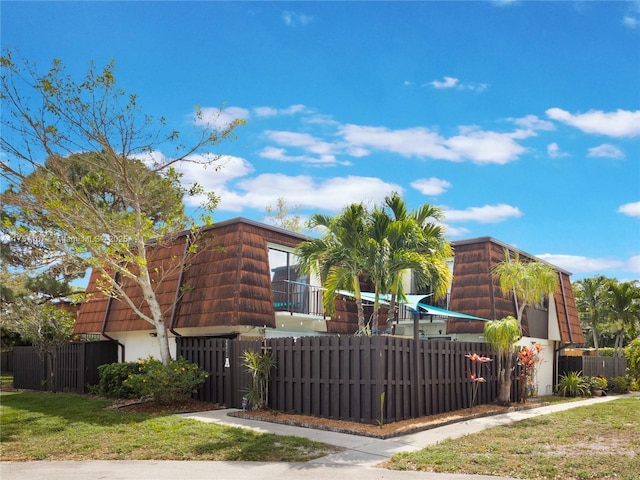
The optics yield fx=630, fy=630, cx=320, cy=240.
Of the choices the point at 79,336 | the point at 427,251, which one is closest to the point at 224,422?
the point at 427,251

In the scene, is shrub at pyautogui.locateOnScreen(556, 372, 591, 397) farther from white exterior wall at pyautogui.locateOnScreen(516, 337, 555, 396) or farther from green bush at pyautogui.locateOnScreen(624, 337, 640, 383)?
green bush at pyautogui.locateOnScreen(624, 337, 640, 383)

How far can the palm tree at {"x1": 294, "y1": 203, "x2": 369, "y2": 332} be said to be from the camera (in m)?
14.7

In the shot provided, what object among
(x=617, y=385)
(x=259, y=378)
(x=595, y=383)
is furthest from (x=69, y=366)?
(x=617, y=385)

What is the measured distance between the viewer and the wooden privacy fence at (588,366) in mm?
23516

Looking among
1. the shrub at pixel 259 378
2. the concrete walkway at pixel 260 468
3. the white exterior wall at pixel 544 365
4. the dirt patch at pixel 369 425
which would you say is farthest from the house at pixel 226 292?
the white exterior wall at pixel 544 365

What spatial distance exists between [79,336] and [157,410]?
10.6 m

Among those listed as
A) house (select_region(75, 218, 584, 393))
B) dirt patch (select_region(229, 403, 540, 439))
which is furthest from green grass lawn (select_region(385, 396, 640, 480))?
house (select_region(75, 218, 584, 393))

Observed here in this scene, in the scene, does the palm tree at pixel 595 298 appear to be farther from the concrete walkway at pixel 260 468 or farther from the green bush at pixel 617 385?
the concrete walkway at pixel 260 468

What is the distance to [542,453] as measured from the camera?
380 inches

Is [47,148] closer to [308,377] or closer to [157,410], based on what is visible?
[157,410]

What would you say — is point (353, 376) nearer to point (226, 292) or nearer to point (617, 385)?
point (226, 292)

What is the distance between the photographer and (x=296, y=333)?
1978cm

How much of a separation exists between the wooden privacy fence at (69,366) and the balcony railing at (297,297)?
6.05m

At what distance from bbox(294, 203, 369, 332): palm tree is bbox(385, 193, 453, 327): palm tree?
2.49ft
